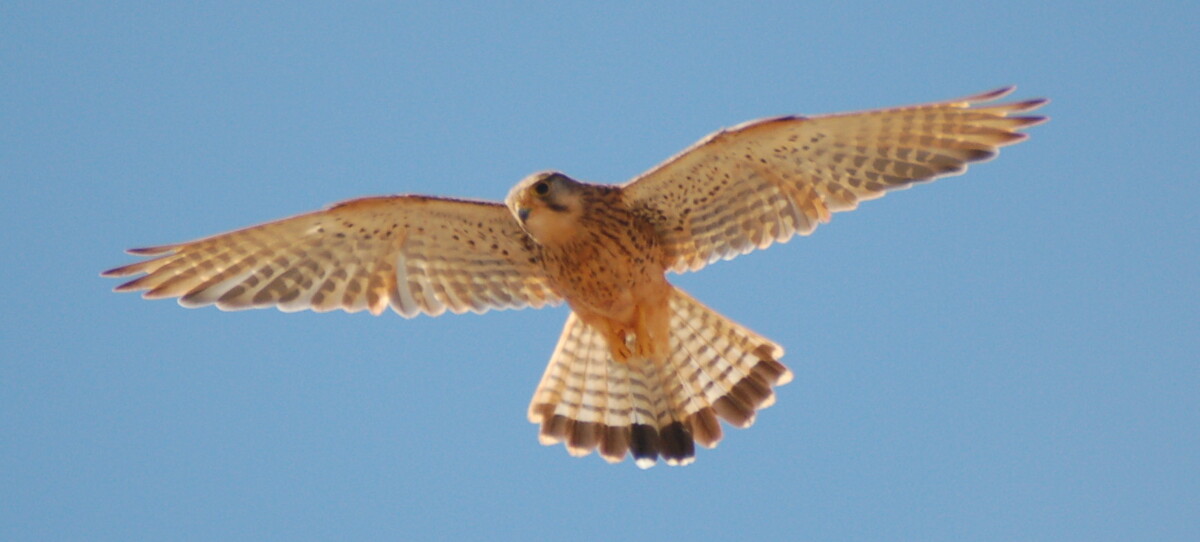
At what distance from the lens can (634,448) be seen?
28.9 ft

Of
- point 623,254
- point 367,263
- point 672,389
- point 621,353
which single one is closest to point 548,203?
point 623,254

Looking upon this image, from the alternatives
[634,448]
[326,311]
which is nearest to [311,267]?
[326,311]

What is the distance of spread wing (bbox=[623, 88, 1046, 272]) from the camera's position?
7.81 meters

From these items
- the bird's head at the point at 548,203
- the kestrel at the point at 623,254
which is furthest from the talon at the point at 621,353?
the bird's head at the point at 548,203

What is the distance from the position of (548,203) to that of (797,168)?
1.37m

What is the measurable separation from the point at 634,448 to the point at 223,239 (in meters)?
2.63

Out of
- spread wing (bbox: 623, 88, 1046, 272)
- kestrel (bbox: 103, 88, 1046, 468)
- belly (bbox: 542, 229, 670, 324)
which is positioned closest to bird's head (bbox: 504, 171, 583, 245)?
kestrel (bbox: 103, 88, 1046, 468)

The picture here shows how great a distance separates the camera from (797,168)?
26.8ft

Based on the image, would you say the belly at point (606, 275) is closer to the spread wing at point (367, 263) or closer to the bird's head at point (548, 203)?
the bird's head at point (548, 203)

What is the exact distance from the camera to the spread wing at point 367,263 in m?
8.38

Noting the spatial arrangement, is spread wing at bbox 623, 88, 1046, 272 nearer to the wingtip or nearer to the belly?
the belly

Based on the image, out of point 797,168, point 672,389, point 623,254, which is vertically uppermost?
point 797,168

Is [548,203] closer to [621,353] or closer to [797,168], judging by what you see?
[621,353]

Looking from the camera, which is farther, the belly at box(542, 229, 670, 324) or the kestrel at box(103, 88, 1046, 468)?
the belly at box(542, 229, 670, 324)
